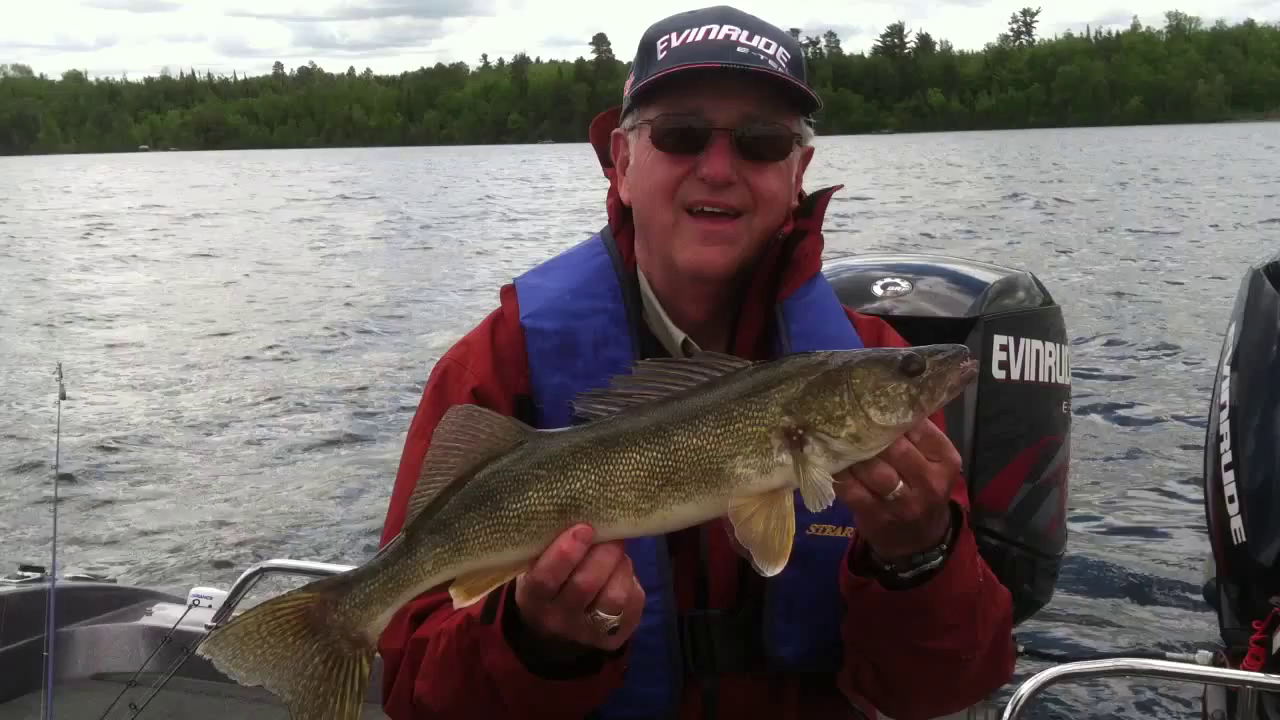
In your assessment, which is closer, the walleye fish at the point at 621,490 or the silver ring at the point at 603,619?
the silver ring at the point at 603,619

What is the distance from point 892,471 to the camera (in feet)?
8.46

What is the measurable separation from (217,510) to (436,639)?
7.95 meters

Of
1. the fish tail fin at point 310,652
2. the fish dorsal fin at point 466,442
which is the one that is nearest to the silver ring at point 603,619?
the fish dorsal fin at point 466,442

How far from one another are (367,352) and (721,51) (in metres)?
12.9

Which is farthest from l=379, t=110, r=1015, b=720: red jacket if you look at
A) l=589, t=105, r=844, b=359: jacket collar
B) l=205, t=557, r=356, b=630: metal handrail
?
l=205, t=557, r=356, b=630: metal handrail

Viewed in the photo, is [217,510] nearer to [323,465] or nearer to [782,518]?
[323,465]

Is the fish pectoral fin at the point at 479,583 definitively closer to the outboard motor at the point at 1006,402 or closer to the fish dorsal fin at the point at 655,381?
the fish dorsal fin at the point at 655,381

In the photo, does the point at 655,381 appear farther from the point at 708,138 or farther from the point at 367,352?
the point at 367,352

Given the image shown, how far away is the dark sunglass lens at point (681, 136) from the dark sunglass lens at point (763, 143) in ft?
0.33

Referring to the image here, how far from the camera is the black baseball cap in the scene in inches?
125

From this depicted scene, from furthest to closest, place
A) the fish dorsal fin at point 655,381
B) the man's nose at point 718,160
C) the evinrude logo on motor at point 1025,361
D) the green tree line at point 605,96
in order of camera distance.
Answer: the green tree line at point 605,96
the evinrude logo on motor at point 1025,361
the man's nose at point 718,160
the fish dorsal fin at point 655,381

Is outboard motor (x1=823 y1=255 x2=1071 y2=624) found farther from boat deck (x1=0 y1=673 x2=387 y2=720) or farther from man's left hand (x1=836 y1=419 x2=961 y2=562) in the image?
boat deck (x1=0 y1=673 x2=387 y2=720)

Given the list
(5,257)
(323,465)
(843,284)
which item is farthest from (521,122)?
(843,284)

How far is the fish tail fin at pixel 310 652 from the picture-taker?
109 inches
